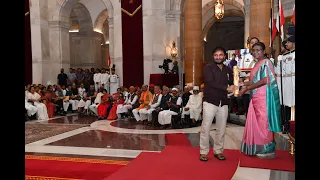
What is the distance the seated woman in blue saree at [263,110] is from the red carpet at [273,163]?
0.40 ft

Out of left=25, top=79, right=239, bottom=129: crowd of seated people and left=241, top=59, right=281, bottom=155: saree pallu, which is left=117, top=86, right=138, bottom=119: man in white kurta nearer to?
left=25, top=79, right=239, bottom=129: crowd of seated people

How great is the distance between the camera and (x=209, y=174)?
3721 mm

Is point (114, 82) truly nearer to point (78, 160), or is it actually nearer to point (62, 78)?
point (62, 78)

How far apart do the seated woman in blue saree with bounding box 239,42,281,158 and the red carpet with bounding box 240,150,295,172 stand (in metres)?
0.12

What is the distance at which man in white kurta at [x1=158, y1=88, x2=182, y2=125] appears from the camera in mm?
8727

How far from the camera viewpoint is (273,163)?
364 centimetres

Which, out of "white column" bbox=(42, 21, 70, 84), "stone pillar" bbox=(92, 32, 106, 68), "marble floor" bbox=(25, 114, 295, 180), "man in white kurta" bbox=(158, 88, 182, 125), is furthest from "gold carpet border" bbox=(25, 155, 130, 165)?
"stone pillar" bbox=(92, 32, 106, 68)

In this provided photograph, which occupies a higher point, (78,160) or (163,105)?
(163,105)

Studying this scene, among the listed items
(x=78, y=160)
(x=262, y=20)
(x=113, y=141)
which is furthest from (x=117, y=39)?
(x=78, y=160)

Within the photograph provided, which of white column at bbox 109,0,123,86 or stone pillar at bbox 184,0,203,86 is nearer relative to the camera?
stone pillar at bbox 184,0,203,86

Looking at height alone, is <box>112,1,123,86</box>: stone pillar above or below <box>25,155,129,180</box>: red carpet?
above

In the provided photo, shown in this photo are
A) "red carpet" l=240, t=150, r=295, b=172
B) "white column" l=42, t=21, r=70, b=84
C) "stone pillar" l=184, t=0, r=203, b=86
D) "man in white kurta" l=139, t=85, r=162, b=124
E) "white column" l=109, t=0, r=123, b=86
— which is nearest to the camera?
"red carpet" l=240, t=150, r=295, b=172

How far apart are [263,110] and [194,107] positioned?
4.85m

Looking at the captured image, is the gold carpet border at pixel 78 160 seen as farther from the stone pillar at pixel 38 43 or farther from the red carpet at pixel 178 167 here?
the stone pillar at pixel 38 43
